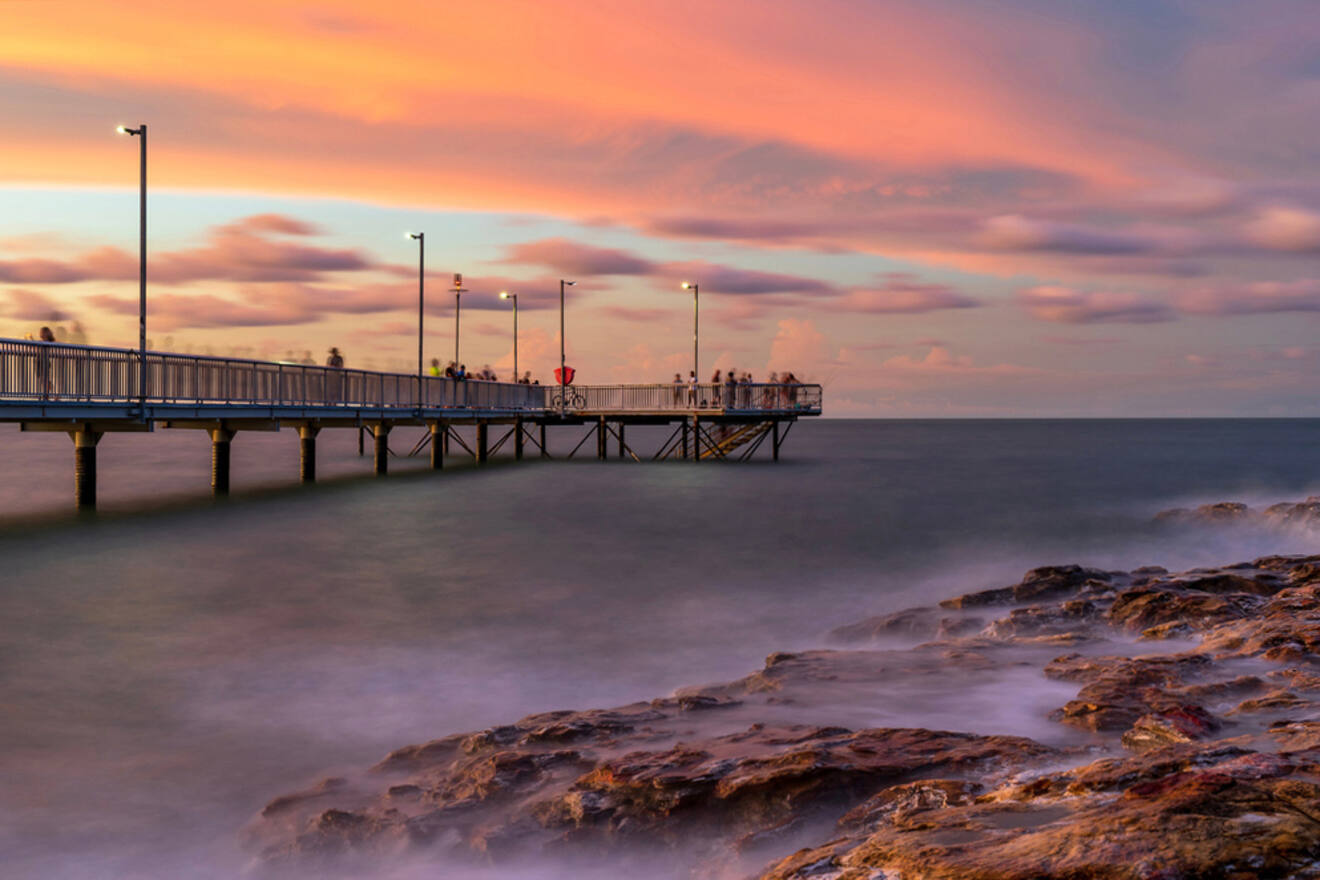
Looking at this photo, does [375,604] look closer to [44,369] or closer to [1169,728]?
[44,369]

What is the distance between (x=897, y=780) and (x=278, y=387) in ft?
111

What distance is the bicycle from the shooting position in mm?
60344

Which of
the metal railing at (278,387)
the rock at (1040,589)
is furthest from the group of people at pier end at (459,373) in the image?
the rock at (1040,589)

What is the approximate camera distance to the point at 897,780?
22.9 ft

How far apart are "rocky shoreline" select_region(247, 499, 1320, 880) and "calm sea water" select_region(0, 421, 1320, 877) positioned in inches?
74.5

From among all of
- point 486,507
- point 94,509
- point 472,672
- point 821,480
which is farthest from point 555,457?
point 472,672

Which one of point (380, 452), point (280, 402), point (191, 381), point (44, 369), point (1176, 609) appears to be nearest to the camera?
point (1176, 609)

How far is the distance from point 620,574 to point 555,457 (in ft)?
133

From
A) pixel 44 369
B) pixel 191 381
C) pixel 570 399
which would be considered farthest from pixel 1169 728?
pixel 570 399

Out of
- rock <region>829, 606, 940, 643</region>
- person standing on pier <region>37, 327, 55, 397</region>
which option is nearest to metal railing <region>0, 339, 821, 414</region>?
person standing on pier <region>37, 327, 55, 397</region>

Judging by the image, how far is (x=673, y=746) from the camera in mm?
8320

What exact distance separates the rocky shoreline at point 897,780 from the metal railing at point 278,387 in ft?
71.1

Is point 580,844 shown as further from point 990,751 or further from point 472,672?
point 472,672

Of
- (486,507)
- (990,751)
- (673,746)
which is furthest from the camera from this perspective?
(486,507)
